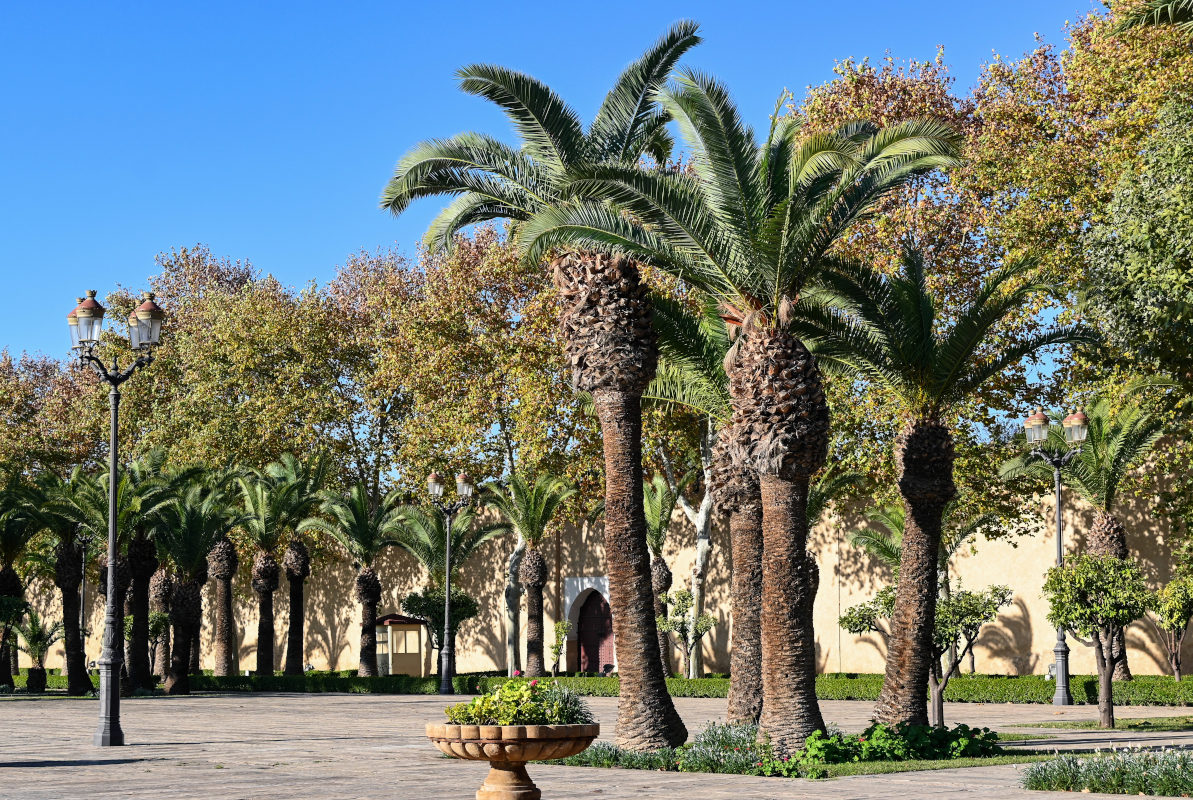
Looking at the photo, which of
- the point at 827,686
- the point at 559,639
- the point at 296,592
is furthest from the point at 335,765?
the point at 296,592

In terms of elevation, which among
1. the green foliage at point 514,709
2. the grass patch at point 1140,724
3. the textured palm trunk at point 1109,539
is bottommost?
the grass patch at point 1140,724

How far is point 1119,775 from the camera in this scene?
12.2 meters

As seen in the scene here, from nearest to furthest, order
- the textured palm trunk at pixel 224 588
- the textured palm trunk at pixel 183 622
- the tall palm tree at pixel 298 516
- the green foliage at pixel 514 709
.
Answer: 1. the green foliage at pixel 514 709
2. the textured palm trunk at pixel 183 622
3. the textured palm trunk at pixel 224 588
4. the tall palm tree at pixel 298 516

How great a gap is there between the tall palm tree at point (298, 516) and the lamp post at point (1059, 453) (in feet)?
75.0

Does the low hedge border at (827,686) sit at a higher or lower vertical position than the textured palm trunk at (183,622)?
lower

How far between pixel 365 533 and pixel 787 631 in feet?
96.0

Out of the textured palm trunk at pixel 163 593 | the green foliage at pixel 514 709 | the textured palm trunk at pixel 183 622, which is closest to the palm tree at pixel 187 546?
the textured palm trunk at pixel 183 622

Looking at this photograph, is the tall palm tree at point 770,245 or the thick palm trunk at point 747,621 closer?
the tall palm tree at point 770,245

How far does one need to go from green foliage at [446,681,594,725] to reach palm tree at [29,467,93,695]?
28.1 meters

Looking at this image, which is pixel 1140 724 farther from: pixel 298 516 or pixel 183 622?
pixel 298 516

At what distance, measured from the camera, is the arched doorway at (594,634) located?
143 ft

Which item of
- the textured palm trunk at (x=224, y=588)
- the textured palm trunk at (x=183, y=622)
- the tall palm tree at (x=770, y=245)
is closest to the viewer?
the tall palm tree at (x=770, y=245)

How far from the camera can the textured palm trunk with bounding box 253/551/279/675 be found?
43.3m

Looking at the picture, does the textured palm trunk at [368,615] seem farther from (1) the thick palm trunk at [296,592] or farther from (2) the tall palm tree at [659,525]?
(2) the tall palm tree at [659,525]
